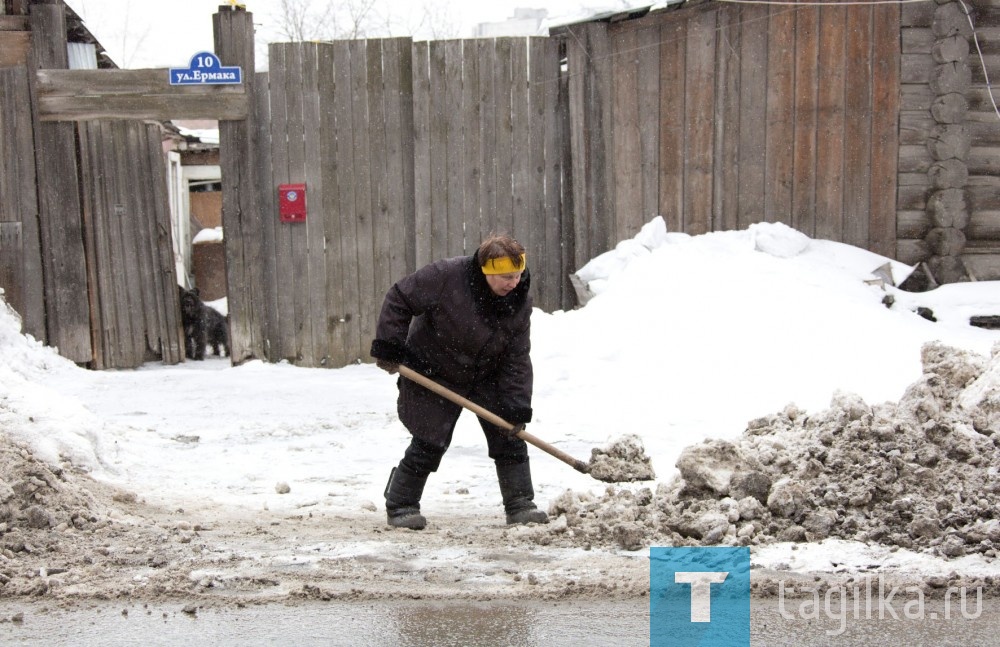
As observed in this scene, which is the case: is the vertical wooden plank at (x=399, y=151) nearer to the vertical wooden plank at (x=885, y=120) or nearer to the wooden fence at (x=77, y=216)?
the wooden fence at (x=77, y=216)

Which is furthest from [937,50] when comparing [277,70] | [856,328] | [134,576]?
[134,576]

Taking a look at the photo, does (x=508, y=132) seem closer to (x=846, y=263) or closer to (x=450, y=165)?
(x=450, y=165)

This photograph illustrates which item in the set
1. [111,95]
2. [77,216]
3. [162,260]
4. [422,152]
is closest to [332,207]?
[422,152]

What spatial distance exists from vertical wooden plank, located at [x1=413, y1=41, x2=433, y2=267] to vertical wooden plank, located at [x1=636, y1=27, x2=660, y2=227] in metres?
1.84

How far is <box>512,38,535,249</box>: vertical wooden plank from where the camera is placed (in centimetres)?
995

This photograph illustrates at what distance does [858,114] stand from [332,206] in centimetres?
466

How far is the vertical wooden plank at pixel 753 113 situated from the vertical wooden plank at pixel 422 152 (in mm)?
2732

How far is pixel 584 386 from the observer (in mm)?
8070

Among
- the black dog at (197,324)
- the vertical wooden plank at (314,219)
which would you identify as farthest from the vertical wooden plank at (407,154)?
the black dog at (197,324)

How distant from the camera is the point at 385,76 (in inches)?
390

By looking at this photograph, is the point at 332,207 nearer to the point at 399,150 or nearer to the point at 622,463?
the point at 399,150

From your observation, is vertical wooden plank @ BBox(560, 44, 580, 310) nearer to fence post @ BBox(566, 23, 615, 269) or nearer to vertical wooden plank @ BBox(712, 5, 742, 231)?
fence post @ BBox(566, 23, 615, 269)

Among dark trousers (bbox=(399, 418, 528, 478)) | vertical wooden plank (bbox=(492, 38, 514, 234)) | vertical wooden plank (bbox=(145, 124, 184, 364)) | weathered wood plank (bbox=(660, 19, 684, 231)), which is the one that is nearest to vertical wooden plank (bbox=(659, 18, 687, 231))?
weathered wood plank (bbox=(660, 19, 684, 231))

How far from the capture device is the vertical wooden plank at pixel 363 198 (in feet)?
32.5
